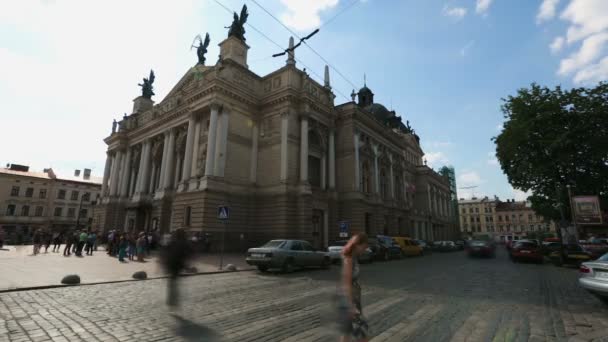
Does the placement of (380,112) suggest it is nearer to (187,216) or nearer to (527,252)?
(527,252)

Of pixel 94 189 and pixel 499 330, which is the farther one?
pixel 94 189

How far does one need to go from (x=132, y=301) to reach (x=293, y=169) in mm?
20807

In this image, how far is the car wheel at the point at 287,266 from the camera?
13.5 meters

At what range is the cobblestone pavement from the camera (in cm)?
503

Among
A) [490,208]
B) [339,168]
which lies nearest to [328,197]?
[339,168]

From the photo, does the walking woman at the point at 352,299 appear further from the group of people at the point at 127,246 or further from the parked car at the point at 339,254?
the group of people at the point at 127,246

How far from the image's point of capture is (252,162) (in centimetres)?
2883

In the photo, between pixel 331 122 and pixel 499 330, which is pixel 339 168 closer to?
pixel 331 122

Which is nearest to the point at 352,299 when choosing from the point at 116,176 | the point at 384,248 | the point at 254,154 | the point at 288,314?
the point at 288,314

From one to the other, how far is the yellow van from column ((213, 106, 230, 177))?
16249mm

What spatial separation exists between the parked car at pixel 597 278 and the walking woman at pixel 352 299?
268 inches

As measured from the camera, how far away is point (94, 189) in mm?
62031

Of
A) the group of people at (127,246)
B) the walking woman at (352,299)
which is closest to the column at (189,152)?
the group of people at (127,246)

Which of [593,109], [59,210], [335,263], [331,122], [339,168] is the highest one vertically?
[331,122]
